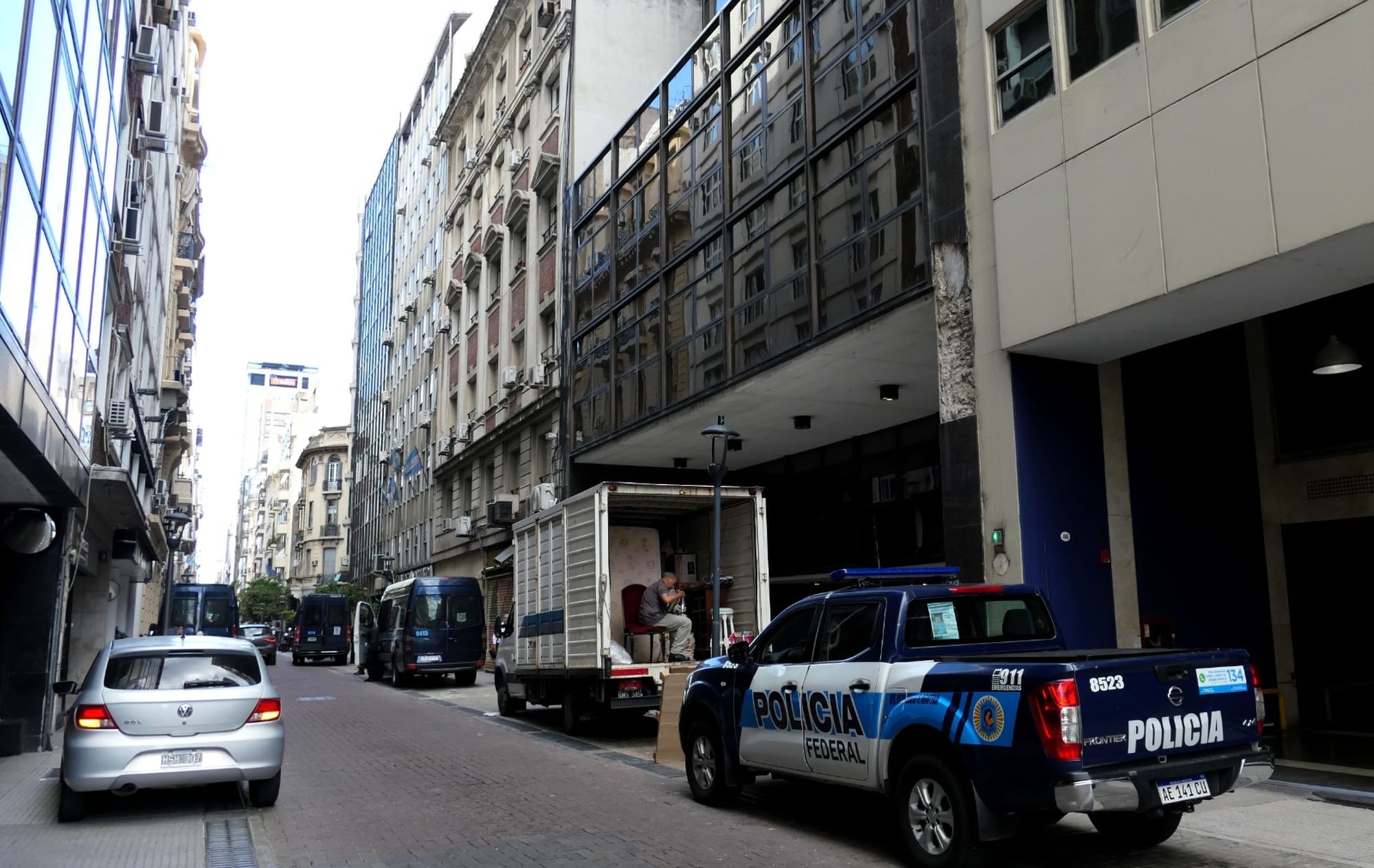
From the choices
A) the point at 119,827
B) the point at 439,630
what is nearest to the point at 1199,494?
the point at 119,827

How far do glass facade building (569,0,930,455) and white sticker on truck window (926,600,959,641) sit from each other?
6.66 meters

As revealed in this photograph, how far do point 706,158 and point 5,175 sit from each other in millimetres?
14188

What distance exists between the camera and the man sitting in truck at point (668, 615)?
14.4 metres

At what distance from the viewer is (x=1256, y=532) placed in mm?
13141

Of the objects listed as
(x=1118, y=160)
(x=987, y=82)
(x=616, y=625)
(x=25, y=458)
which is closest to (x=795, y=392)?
(x=616, y=625)

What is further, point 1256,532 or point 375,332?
point 375,332

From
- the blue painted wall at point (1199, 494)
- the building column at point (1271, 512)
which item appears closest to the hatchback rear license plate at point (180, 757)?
the blue painted wall at point (1199, 494)

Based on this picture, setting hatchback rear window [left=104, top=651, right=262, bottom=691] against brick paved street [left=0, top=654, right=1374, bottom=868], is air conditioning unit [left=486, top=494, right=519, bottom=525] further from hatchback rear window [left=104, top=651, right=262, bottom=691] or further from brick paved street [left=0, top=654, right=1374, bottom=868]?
hatchback rear window [left=104, top=651, right=262, bottom=691]

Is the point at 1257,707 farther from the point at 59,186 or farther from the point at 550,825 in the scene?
the point at 59,186

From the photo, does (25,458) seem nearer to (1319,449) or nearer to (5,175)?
(5,175)

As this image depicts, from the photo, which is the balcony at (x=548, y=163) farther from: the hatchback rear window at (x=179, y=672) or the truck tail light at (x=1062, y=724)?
the truck tail light at (x=1062, y=724)

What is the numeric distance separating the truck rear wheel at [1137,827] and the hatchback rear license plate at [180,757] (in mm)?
6940

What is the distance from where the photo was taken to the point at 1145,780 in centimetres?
584

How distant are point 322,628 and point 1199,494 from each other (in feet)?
120
